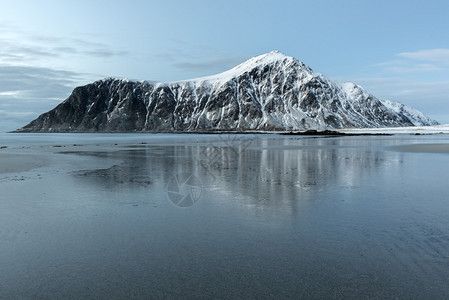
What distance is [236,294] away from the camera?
6602 millimetres

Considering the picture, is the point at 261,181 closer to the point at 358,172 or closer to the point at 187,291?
the point at 358,172

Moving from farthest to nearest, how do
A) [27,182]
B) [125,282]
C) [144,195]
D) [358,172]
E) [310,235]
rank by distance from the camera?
[358,172], [27,182], [144,195], [310,235], [125,282]

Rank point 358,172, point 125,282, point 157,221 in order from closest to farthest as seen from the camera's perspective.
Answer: point 125,282 → point 157,221 → point 358,172

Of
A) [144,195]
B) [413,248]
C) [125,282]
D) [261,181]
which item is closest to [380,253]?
[413,248]

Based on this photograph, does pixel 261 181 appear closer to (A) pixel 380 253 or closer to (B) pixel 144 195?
(B) pixel 144 195

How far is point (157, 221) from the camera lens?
457 inches

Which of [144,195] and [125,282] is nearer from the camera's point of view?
[125,282]

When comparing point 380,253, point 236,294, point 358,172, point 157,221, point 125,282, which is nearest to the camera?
point 236,294

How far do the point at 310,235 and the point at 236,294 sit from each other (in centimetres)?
393

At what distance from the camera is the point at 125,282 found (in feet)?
23.3

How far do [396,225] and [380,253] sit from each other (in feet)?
8.92

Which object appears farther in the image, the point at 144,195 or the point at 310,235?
the point at 144,195

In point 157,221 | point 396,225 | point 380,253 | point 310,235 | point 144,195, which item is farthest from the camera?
point 144,195

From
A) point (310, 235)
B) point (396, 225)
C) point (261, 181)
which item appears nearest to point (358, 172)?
point (261, 181)
